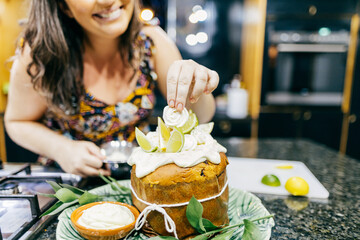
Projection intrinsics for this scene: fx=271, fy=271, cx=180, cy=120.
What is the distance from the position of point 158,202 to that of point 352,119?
3226mm

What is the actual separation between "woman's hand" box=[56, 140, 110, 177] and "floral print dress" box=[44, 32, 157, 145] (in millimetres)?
302

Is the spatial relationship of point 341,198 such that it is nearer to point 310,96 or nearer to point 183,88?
point 183,88

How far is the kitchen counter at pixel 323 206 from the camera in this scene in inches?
35.0

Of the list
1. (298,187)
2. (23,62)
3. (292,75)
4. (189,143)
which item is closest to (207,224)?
(189,143)

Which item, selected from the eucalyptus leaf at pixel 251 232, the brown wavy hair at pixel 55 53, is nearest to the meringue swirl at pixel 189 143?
the eucalyptus leaf at pixel 251 232

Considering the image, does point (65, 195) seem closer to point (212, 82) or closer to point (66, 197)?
point (66, 197)

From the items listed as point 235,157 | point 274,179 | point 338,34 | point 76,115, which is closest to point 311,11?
point 338,34

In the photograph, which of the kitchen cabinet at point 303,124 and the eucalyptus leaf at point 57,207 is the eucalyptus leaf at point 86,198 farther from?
the kitchen cabinet at point 303,124

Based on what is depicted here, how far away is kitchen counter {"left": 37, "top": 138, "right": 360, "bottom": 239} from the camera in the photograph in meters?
0.89

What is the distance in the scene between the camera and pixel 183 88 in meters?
Result: 0.90

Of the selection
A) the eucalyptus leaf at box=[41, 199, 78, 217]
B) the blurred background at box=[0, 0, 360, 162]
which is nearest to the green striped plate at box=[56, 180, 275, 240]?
the eucalyptus leaf at box=[41, 199, 78, 217]

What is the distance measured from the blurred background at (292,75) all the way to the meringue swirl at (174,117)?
2271 millimetres

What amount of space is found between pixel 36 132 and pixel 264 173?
3.93ft

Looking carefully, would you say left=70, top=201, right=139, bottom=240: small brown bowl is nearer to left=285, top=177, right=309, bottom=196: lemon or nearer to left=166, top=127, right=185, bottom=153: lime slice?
left=166, top=127, right=185, bottom=153: lime slice
